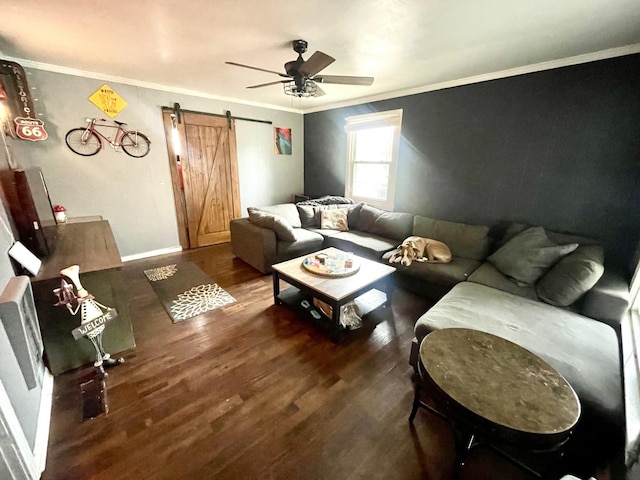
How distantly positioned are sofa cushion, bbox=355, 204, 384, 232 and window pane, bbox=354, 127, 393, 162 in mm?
886

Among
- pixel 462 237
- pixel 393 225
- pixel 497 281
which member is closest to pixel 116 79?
pixel 393 225

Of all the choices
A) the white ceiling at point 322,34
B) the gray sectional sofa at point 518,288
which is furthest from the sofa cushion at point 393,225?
the white ceiling at point 322,34

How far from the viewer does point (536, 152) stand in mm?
2781

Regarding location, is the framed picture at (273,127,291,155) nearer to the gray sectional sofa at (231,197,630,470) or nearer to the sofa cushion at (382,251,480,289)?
the gray sectional sofa at (231,197,630,470)

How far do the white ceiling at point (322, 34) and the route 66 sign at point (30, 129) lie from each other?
62cm

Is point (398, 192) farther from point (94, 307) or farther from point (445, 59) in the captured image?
point (94, 307)

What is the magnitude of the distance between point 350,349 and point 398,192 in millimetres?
2720

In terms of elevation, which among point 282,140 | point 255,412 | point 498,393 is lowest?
point 255,412

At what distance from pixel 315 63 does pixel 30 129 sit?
3.03 m

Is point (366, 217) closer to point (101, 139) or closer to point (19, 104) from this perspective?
point (101, 139)

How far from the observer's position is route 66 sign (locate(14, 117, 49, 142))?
260cm

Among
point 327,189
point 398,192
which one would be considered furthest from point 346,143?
point 398,192

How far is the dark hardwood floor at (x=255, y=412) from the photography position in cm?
129

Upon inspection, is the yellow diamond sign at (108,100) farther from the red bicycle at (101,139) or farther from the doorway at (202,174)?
the doorway at (202,174)
